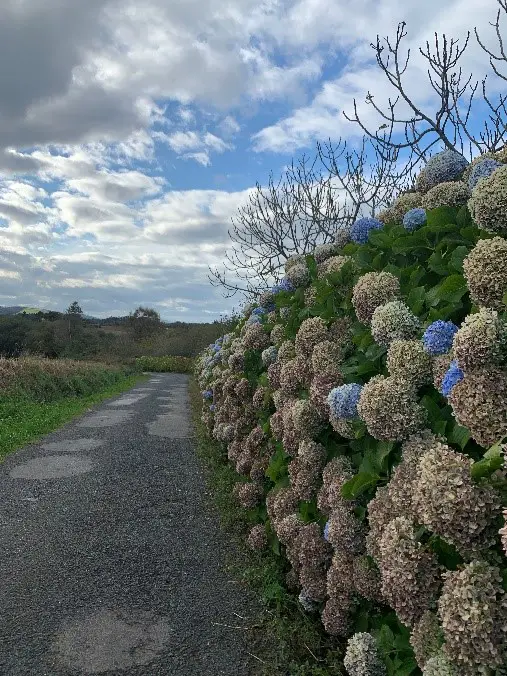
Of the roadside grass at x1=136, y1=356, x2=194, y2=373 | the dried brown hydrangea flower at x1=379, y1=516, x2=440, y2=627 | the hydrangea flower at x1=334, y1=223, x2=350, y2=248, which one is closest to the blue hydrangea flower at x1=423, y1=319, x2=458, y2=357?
the dried brown hydrangea flower at x1=379, y1=516, x2=440, y2=627

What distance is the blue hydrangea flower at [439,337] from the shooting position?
177 cm

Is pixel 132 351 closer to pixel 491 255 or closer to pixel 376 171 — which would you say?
pixel 376 171

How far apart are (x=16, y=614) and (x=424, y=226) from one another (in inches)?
124

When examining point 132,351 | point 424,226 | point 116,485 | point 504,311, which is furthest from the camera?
point 132,351

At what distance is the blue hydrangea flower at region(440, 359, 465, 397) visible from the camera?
1532mm

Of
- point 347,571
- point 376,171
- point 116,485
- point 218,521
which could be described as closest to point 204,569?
point 218,521

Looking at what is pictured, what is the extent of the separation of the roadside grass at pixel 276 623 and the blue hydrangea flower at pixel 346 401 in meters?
1.30

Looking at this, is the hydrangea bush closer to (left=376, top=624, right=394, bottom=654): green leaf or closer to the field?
(left=376, top=624, right=394, bottom=654): green leaf

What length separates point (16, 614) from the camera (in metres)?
3.36

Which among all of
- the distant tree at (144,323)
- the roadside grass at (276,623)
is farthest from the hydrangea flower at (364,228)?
the distant tree at (144,323)

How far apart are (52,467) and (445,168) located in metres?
6.17

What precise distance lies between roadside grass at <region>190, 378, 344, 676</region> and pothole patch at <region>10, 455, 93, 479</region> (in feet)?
8.58

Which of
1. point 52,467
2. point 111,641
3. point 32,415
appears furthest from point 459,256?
point 32,415

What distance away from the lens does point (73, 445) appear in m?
8.66
